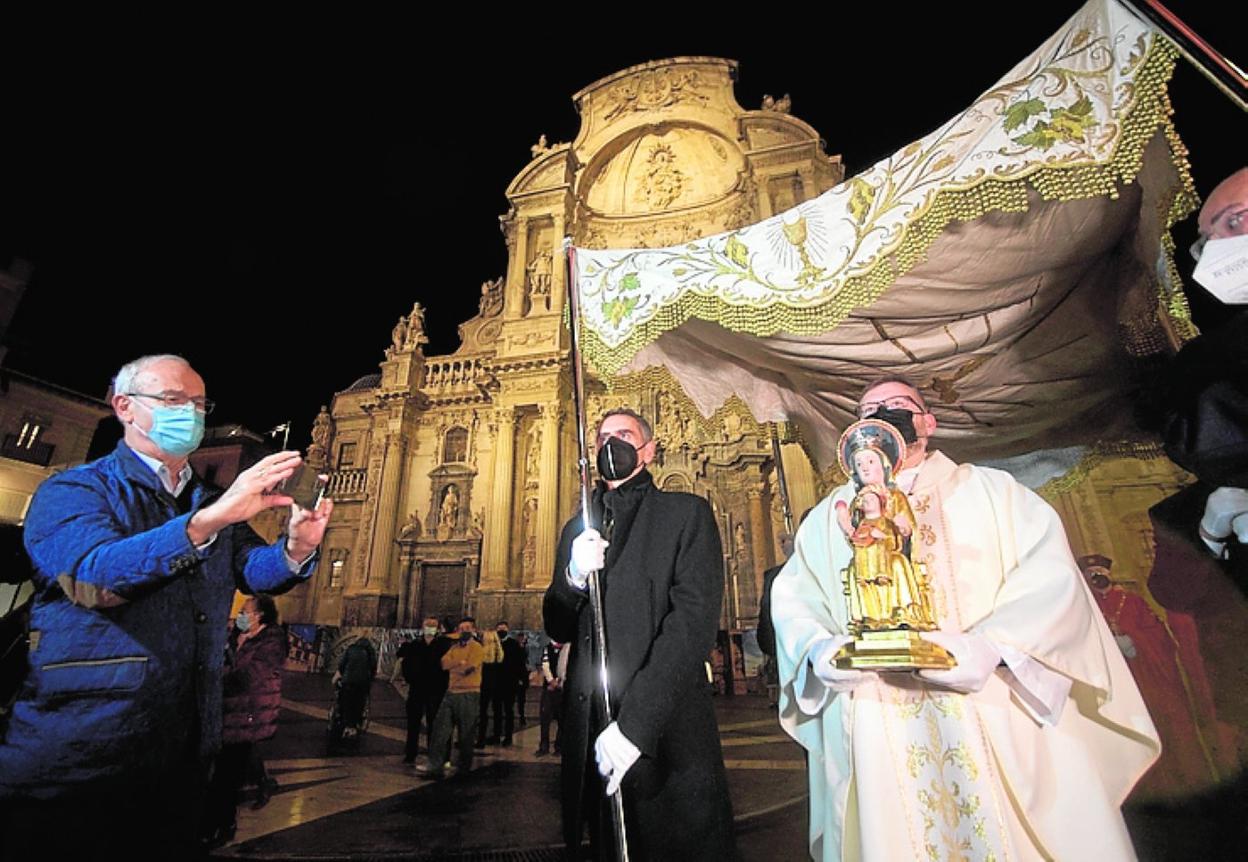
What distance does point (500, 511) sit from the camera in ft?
58.3

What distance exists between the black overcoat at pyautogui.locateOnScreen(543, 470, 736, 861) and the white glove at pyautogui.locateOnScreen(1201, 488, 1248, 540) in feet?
7.09

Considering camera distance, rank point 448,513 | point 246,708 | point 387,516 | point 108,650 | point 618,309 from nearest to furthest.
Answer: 1. point 108,650
2. point 618,309
3. point 246,708
4. point 448,513
5. point 387,516

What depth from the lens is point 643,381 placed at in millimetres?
4445

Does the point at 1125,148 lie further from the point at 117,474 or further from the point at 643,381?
the point at 117,474

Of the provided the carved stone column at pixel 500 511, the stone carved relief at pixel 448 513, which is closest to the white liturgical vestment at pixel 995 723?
the carved stone column at pixel 500 511

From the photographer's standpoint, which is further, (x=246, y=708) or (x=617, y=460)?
(x=246, y=708)

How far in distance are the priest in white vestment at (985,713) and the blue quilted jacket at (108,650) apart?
224cm

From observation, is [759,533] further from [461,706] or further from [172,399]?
[172,399]

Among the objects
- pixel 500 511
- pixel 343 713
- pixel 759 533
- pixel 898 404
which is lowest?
pixel 343 713

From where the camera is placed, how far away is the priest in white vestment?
1.78 m

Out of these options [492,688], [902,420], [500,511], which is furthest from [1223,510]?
[500,511]

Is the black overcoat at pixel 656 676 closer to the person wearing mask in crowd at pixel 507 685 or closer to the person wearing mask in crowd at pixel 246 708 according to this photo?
the person wearing mask in crowd at pixel 246 708

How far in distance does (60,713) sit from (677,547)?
2.12 m

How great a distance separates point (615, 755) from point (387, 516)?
20009 millimetres
